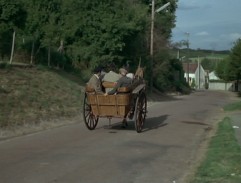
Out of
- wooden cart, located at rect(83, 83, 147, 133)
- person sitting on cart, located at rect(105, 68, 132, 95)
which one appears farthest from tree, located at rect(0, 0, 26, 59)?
person sitting on cart, located at rect(105, 68, 132, 95)

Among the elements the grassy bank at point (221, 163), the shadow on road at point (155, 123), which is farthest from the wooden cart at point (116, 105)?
the grassy bank at point (221, 163)

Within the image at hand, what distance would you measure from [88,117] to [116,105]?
5.08ft

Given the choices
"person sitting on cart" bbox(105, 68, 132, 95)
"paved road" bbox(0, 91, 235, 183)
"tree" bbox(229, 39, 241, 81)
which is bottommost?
"paved road" bbox(0, 91, 235, 183)

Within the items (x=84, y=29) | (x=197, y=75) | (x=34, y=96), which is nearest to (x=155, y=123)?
(x=34, y=96)

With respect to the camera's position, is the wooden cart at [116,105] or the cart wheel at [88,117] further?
the cart wheel at [88,117]

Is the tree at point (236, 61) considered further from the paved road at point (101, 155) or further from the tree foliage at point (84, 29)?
the paved road at point (101, 155)

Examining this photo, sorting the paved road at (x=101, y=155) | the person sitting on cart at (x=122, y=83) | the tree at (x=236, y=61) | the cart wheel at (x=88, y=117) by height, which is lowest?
the paved road at (x=101, y=155)

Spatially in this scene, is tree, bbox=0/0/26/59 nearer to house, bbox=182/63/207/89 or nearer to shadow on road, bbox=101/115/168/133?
shadow on road, bbox=101/115/168/133

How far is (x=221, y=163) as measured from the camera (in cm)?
1132

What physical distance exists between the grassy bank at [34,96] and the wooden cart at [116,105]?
85.2 inches

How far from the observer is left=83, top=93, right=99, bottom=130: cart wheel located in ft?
56.3

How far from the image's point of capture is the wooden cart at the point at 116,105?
54.1 ft

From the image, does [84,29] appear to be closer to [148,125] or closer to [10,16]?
[10,16]

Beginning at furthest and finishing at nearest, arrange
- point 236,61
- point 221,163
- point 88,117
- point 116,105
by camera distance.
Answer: point 236,61, point 88,117, point 116,105, point 221,163
